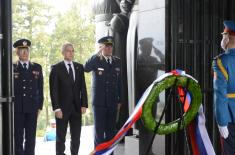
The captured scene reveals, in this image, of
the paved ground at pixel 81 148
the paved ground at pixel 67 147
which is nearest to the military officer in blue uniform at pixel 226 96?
the paved ground at pixel 81 148

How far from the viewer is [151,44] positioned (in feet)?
16.2

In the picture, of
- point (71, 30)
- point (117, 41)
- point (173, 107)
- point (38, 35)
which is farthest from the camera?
point (71, 30)

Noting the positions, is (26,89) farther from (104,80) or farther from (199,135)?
(199,135)

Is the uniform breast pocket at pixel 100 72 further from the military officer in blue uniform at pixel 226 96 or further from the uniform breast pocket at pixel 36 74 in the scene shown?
the military officer in blue uniform at pixel 226 96

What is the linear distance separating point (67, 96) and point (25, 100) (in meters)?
0.57

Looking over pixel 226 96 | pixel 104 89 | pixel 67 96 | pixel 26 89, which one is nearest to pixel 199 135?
pixel 226 96

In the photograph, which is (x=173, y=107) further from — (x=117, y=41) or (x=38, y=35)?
(x=38, y=35)

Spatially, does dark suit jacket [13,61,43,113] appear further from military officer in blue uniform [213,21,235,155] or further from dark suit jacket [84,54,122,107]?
military officer in blue uniform [213,21,235,155]

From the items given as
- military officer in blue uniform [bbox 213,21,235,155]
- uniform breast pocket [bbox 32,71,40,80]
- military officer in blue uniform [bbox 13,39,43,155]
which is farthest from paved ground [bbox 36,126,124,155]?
military officer in blue uniform [bbox 213,21,235,155]

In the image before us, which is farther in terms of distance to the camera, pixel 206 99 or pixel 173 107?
pixel 206 99

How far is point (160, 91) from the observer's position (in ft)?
10.8

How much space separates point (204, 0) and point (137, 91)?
4.72ft

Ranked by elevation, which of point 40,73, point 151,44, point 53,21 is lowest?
point 40,73

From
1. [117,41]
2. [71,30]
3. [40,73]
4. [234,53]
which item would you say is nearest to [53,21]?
[71,30]
